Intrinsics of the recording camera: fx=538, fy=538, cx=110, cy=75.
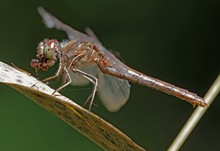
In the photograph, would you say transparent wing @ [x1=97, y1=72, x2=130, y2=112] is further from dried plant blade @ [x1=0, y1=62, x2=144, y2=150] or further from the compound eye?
Result: dried plant blade @ [x1=0, y1=62, x2=144, y2=150]

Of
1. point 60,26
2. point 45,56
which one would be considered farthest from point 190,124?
point 60,26

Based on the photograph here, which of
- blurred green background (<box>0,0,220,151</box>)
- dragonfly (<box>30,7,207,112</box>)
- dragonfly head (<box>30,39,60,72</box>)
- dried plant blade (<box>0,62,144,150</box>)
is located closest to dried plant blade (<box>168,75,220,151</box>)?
dried plant blade (<box>0,62,144,150</box>)

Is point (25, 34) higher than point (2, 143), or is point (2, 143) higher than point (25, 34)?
point (25, 34)

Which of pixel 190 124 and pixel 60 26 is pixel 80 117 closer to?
pixel 190 124

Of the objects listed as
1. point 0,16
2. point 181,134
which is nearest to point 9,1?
point 0,16

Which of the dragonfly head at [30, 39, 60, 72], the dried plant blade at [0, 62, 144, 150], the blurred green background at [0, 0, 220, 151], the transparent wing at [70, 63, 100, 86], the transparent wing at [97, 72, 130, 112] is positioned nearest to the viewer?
the dried plant blade at [0, 62, 144, 150]

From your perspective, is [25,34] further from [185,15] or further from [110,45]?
[185,15]
